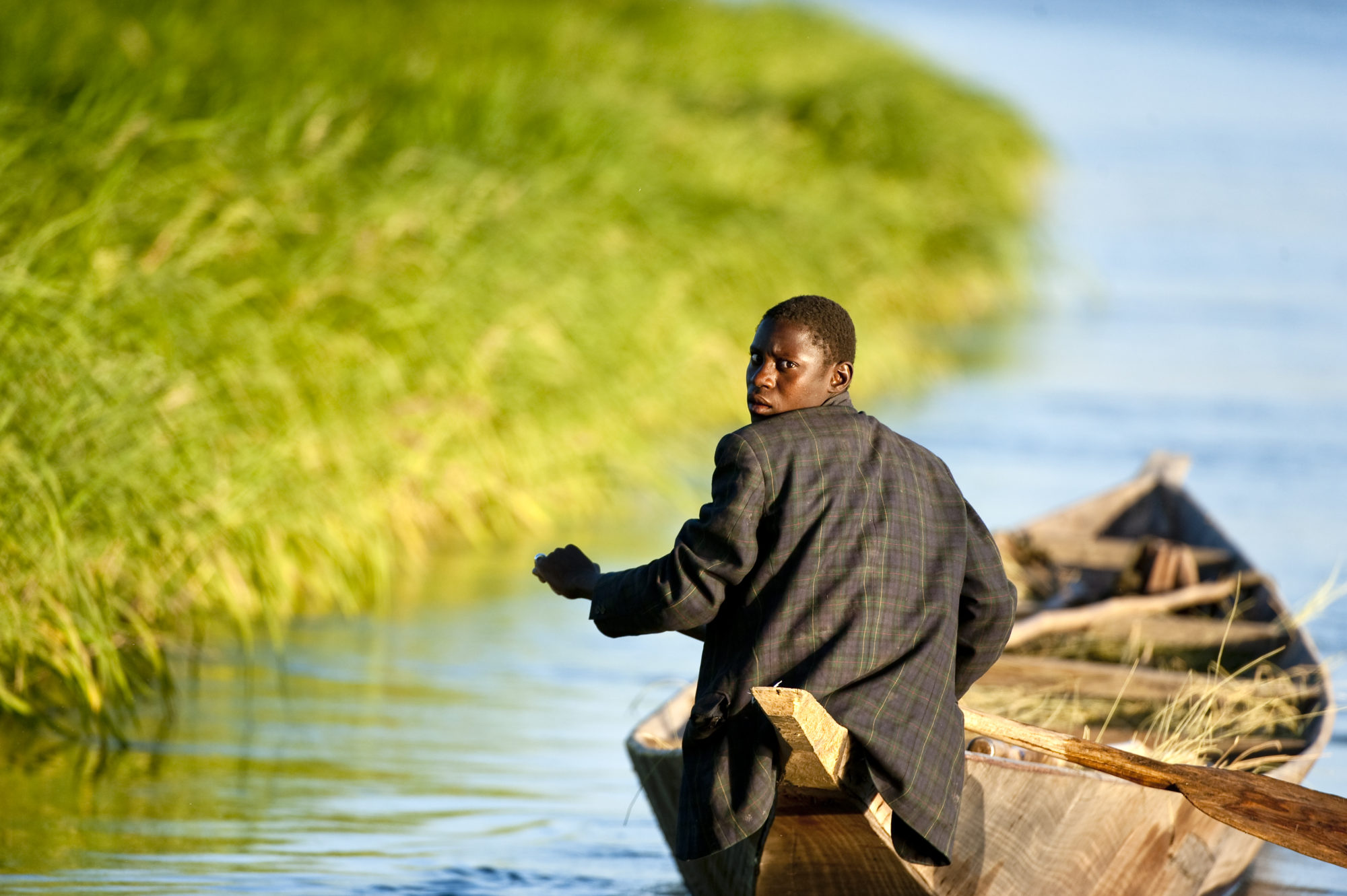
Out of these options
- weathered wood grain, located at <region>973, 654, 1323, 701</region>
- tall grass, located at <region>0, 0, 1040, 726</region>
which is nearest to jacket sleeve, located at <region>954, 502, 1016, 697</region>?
weathered wood grain, located at <region>973, 654, 1323, 701</region>

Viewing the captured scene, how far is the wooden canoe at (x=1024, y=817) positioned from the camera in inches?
145

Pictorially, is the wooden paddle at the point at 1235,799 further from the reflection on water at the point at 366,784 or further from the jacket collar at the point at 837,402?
the reflection on water at the point at 366,784

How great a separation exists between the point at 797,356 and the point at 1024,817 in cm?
124

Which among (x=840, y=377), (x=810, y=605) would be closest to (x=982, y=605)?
(x=810, y=605)

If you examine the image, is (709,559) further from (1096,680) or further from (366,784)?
(366,784)

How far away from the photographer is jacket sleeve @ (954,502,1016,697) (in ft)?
12.2

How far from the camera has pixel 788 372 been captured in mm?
3582

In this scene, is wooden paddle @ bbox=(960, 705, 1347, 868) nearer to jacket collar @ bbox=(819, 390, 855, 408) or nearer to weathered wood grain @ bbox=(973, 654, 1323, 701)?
jacket collar @ bbox=(819, 390, 855, 408)

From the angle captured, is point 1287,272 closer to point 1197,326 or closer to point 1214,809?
point 1197,326

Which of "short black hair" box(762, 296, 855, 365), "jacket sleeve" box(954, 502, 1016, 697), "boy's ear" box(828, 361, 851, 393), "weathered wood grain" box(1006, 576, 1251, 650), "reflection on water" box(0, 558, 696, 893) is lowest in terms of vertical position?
"reflection on water" box(0, 558, 696, 893)

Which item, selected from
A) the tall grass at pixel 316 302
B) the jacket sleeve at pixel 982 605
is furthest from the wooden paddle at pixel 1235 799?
the tall grass at pixel 316 302

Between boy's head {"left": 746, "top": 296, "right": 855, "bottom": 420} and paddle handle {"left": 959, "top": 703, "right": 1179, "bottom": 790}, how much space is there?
91 cm

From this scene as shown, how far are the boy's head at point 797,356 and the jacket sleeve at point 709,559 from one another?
12 centimetres

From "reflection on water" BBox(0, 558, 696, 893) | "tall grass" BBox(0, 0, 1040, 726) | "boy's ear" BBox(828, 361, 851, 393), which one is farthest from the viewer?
"tall grass" BBox(0, 0, 1040, 726)
